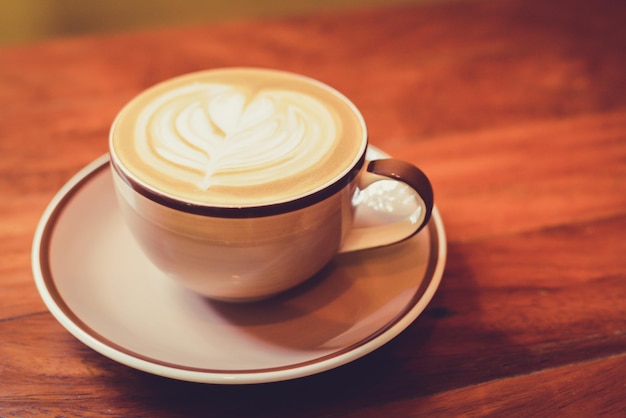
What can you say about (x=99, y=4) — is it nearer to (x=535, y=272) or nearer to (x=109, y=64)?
(x=109, y=64)

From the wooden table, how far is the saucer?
1.2 inches

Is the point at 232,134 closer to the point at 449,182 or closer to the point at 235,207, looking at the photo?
the point at 235,207

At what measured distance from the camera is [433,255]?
1.68 feet

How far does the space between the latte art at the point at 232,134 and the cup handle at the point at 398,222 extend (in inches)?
1.5

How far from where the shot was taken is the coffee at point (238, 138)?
42cm

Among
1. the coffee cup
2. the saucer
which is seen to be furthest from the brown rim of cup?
the saucer

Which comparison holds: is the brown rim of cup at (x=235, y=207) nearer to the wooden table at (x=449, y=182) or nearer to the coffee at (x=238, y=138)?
the coffee at (x=238, y=138)

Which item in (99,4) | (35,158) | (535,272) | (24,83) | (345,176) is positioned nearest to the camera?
(345,176)

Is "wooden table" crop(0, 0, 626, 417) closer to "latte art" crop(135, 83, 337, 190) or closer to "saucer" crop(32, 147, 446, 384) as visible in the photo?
"saucer" crop(32, 147, 446, 384)

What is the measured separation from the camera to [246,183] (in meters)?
0.42

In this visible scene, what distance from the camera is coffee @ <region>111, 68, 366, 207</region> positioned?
0.42 m

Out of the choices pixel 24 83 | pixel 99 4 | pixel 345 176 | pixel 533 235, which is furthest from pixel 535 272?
pixel 99 4

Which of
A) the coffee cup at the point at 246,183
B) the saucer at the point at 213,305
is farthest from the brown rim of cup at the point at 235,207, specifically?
the saucer at the point at 213,305

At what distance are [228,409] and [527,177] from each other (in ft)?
1.36
